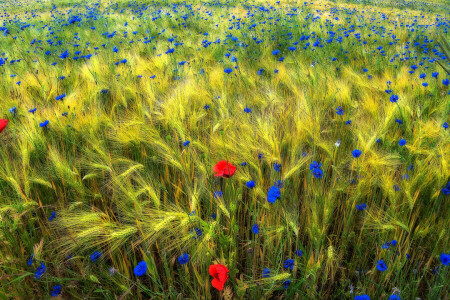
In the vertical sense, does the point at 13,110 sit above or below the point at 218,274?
above

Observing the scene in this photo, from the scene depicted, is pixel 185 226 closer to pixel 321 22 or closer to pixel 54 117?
pixel 54 117

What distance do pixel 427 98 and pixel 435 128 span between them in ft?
2.35

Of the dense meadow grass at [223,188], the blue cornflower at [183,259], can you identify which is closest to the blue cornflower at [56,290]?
the dense meadow grass at [223,188]

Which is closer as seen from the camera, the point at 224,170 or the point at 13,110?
the point at 224,170

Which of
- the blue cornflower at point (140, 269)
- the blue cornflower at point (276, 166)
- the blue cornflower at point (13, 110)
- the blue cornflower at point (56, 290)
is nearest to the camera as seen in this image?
the blue cornflower at point (140, 269)

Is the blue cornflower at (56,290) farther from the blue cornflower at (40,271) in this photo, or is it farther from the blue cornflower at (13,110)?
the blue cornflower at (13,110)

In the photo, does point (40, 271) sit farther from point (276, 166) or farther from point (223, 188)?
point (276, 166)

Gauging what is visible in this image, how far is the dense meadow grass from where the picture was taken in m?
1.05

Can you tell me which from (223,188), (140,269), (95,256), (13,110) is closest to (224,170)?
(223,188)

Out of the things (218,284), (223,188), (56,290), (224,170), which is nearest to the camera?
(218,284)

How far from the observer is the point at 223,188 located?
141 cm

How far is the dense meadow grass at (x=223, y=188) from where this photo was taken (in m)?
1.05

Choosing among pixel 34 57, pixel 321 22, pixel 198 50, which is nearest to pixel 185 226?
pixel 198 50

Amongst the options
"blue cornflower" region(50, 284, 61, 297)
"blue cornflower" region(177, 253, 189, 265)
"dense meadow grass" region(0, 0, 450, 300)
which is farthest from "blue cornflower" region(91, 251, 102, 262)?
"blue cornflower" region(177, 253, 189, 265)
